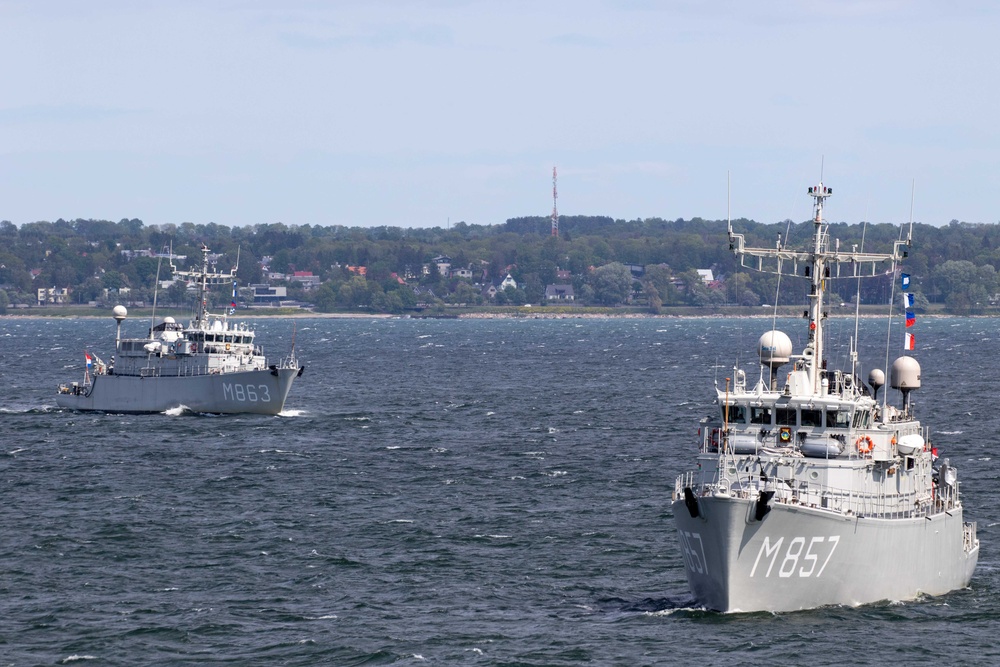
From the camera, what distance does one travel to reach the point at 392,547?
52.3m

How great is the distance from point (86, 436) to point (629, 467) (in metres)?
34.8

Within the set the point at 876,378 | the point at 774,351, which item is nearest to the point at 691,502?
the point at 774,351

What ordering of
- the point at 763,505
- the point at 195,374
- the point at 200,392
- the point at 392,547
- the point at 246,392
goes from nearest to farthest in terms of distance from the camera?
the point at 763,505 < the point at 392,547 < the point at 246,392 < the point at 200,392 < the point at 195,374

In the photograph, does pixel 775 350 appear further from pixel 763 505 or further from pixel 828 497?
pixel 763 505

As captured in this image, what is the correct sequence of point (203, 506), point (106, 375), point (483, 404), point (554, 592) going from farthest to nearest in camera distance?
point (483, 404)
point (106, 375)
point (203, 506)
point (554, 592)

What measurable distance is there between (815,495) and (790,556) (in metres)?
2.33

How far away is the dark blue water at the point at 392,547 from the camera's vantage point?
38.4 m

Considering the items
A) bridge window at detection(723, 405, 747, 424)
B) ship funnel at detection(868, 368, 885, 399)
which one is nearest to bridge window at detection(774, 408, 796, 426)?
bridge window at detection(723, 405, 747, 424)

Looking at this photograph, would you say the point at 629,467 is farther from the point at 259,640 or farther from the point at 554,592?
the point at 259,640

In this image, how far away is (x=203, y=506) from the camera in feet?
204

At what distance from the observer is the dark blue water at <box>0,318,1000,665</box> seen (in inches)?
1511

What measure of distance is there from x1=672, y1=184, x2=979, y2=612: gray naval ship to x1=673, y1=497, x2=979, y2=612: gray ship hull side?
35 millimetres

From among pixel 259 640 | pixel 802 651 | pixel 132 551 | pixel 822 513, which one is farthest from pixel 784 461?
pixel 132 551

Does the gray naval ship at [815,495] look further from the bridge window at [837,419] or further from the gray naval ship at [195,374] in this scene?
the gray naval ship at [195,374]
